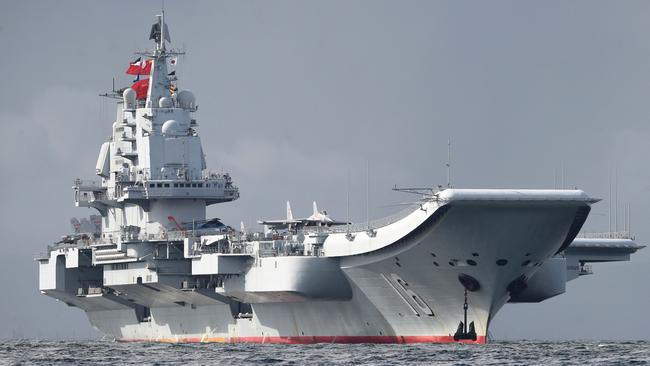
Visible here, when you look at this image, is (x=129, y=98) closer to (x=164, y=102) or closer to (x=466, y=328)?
(x=164, y=102)

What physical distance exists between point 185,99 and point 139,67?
3.04m

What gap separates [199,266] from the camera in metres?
65.8

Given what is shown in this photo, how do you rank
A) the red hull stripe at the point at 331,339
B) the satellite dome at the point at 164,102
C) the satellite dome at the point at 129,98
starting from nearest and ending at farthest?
the red hull stripe at the point at 331,339, the satellite dome at the point at 164,102, the satellite dome at the point at 129,98

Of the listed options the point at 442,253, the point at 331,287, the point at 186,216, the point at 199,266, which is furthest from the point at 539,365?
the point at 186,216

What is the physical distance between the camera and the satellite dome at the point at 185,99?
245ft

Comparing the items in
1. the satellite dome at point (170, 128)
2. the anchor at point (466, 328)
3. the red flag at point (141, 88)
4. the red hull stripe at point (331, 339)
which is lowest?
the red hull stripe at point (331, 339)

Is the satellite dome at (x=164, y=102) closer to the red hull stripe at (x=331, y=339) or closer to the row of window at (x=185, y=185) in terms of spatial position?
the row of window at (x=185, y=185)

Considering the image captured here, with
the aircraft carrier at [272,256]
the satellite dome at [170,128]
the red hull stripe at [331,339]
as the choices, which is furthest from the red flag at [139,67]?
the red hull stripe at [331,339]

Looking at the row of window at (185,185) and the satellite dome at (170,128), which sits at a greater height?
the satellite dome at (170,128)

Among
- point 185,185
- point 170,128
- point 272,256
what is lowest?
Answer: point 272,256

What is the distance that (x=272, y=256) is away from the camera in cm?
6344

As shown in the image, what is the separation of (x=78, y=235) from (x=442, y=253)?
84.6ft

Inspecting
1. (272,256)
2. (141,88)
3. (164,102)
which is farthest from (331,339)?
(141,88)

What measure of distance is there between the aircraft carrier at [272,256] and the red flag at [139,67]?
46mm
